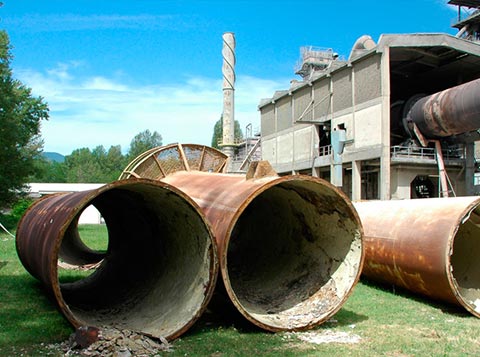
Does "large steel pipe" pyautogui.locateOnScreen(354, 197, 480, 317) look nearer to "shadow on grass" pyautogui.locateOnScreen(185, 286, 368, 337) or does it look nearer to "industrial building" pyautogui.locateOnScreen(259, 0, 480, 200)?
"shadow on grass" pyautogui.locateOnScreen(185, 286, 368, 337)

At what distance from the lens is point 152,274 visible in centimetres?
761

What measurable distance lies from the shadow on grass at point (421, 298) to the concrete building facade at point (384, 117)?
16147 mm

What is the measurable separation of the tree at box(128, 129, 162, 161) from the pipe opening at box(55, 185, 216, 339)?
9691cm

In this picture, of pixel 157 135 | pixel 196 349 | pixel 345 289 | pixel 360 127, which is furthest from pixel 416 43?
pixel 157 135

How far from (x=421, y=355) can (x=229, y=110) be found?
44.8 m

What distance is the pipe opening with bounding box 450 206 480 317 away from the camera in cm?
747

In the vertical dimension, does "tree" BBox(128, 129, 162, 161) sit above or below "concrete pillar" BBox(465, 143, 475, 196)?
above

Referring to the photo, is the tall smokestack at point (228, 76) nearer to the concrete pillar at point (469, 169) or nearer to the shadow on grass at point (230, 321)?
the concrete pillar at point (469, 169)

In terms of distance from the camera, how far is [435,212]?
7.41 metres

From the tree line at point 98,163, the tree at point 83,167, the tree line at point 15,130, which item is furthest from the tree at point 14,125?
the tree at point 83,167

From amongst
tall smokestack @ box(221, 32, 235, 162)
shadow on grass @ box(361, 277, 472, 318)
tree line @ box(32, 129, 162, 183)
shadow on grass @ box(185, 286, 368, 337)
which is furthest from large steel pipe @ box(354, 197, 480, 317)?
tree line @ box(32, 129, 162, 183)

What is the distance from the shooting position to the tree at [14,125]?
27.0 metres

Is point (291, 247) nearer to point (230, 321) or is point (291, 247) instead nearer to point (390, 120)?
point (230, 321)

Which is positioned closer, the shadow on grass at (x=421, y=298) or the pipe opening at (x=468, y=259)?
the shadow on grass at (x=421, y=298)
